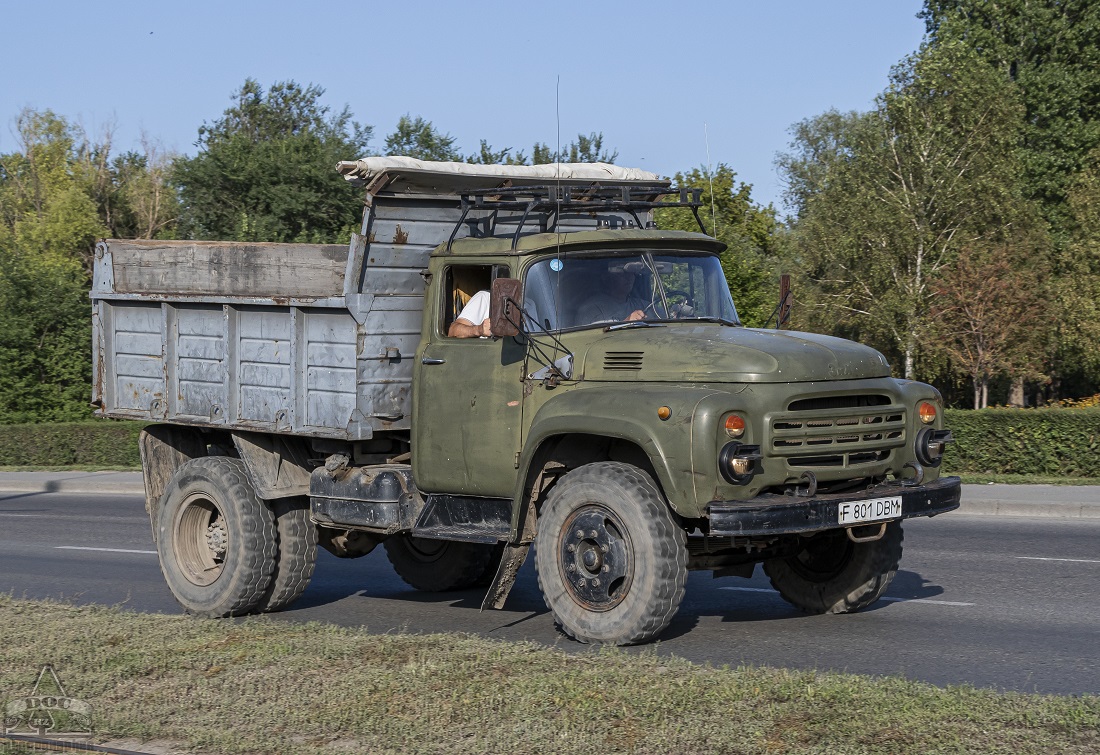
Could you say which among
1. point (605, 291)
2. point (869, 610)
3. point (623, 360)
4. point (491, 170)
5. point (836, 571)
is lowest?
point (869, 610)

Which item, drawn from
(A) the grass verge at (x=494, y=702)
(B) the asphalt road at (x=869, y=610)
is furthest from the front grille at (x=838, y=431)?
(A) the grass verge at (x=494, y=702)

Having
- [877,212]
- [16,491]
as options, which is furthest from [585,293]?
[877,212]

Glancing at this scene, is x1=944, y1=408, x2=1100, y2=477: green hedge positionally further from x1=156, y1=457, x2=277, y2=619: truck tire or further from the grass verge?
the grass verge

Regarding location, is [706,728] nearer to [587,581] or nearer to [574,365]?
[587,581]

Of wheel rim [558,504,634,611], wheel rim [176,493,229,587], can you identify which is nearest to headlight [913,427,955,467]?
wheel rim [558,504,634,611]

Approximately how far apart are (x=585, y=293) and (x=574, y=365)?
57 cm

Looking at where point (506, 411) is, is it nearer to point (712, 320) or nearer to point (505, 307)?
point (505, 307)

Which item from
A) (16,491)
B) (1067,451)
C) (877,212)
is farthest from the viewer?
(877,212)

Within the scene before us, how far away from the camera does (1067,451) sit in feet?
64.4

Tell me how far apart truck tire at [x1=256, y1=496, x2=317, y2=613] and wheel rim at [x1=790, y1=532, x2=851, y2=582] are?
3434 millimetres

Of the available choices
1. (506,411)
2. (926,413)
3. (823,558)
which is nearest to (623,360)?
(506,411)

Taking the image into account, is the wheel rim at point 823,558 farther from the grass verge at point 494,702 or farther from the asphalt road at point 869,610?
the grass verge at point 494,702

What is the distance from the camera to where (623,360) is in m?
7.89

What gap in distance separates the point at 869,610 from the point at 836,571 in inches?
15.9
